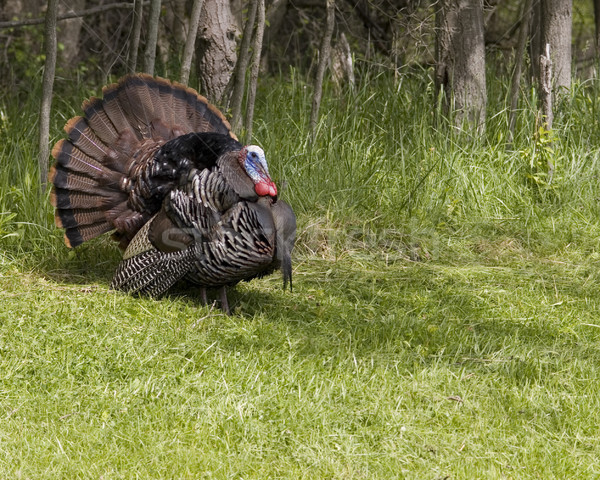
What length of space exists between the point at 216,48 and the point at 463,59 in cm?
198

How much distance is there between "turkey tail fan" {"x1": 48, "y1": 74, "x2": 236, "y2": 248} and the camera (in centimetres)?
534

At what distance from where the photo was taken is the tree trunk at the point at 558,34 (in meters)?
7.15

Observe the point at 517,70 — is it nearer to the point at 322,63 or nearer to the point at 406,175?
the point at 406,175

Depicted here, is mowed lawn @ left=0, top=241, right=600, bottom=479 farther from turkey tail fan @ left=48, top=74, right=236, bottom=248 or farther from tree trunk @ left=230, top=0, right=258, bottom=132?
tree trunk @ left=230, top=0, right=258, bottom=132

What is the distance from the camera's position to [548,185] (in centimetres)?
659

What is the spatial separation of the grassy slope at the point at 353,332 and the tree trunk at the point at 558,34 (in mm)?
304

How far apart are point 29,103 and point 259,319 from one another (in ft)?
11.9

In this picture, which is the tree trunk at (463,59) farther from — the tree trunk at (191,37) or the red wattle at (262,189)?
the red wattle at (262,189)

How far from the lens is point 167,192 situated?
5156 mm

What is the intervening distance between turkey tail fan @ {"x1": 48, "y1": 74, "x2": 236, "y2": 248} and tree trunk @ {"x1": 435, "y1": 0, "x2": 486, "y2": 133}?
2586mm

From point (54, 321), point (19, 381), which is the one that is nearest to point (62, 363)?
point (19, 381)

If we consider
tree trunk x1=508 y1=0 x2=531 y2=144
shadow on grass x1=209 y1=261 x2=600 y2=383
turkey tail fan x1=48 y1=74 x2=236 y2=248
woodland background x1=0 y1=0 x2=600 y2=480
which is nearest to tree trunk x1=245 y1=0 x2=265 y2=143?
woodland background x1=0 y1=0 x2=600 y2=480

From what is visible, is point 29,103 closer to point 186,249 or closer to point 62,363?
point 186,249

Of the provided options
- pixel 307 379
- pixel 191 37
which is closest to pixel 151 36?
pixel 191 37
